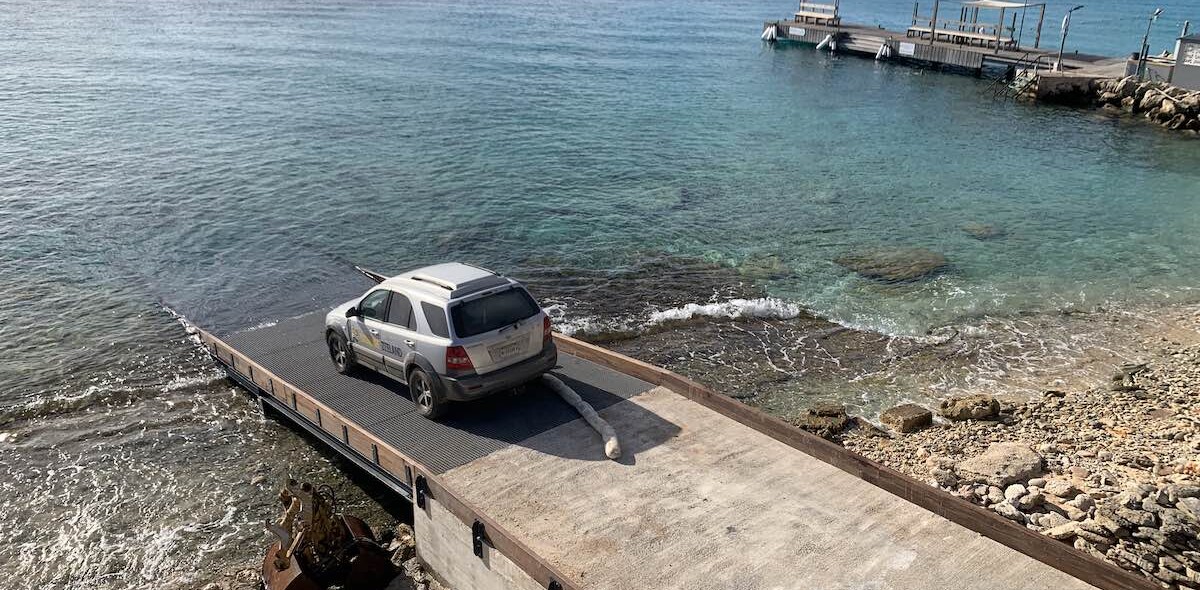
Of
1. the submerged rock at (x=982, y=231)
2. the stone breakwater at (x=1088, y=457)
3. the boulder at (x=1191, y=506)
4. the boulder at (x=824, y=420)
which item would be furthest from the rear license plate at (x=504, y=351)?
the submerged rock at (x=982, y=231)

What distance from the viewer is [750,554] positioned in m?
8.51

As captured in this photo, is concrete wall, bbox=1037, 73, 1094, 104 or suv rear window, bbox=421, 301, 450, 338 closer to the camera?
suv rear window, bbox=421, 301, 450, 338

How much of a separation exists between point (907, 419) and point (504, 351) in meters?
7.38

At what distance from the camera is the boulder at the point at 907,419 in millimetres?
14352

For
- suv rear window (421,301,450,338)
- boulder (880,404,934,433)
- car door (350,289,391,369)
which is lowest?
boulder (880,404,934,433)

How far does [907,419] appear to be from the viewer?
1438 cm

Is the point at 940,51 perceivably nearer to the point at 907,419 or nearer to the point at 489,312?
the point at 907,419

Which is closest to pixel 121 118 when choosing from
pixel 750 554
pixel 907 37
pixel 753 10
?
pixel 750 554

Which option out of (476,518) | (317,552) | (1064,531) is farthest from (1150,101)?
(317,552)

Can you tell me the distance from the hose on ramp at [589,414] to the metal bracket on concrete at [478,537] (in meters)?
2.05

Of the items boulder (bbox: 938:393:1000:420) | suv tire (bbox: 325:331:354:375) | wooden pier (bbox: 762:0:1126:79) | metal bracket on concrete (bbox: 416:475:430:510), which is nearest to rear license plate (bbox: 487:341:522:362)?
metal bracket on concrete (bbox: 416:475:430:510)

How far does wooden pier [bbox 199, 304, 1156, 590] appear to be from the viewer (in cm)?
822

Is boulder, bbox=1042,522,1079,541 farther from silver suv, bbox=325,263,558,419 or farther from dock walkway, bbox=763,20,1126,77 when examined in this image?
dock walkway, bbox=763,20,1126,77

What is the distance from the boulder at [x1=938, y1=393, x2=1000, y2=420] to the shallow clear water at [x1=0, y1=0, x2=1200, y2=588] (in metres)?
4.41
